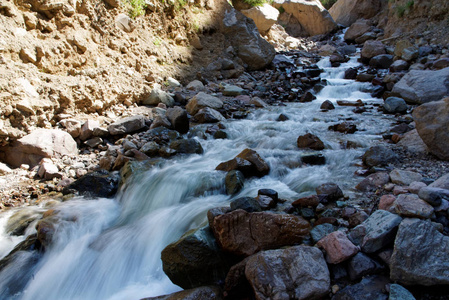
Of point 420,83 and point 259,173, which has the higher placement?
point 420,83

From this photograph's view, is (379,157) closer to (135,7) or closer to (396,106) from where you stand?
(396,106)

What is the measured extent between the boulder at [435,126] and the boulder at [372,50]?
807 centimetres

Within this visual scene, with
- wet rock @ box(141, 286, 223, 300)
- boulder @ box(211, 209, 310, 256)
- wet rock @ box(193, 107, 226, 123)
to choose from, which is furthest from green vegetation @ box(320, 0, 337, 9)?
wet rock @ box(141, 286, 223, 300)

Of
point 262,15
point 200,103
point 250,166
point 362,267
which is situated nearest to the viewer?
point 362,267

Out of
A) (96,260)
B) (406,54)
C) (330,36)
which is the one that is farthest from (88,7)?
(330,36)

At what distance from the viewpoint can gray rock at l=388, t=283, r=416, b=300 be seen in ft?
5.49

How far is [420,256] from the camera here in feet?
5.86

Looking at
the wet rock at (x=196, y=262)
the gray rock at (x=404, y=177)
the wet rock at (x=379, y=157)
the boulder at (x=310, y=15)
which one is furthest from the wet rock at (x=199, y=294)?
the boulder at (x=310, y=15)

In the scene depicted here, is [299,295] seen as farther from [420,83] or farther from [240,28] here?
[240,28]

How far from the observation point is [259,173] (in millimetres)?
3961

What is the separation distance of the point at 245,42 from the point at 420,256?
984cm

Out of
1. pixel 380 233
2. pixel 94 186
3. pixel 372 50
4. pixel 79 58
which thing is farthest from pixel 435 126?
pixel 372 50

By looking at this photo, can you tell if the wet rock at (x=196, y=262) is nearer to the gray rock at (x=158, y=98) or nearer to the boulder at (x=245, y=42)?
the gray rock at (x=158, y=98)

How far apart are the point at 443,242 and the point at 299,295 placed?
957 millimetres
